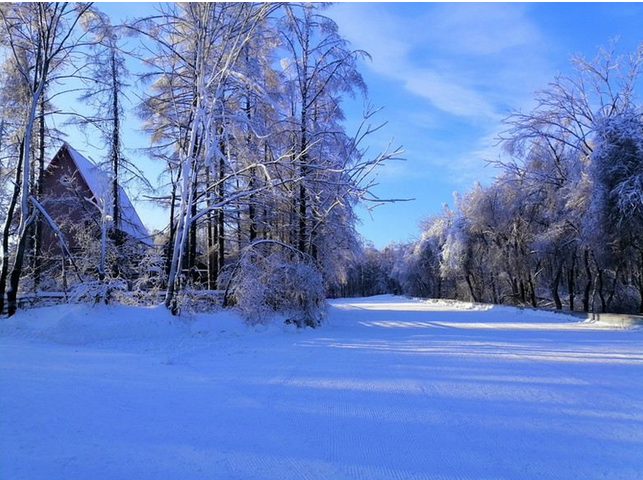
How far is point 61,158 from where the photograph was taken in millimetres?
23844

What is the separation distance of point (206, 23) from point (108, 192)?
575 cm

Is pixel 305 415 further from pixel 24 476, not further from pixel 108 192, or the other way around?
pixel 108 192

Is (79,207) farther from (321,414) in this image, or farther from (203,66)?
(321,414)

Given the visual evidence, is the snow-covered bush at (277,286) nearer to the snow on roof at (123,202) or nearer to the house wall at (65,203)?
the snow on roof at (123,202)

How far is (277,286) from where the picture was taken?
13719mm

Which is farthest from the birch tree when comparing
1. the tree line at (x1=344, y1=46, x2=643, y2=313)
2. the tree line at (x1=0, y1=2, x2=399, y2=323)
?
the tree line at (x1=344, y1=46, x2=643, y2=313)

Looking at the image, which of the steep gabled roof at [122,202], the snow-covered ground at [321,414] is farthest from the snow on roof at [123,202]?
the snow-covered ground at [321,414]

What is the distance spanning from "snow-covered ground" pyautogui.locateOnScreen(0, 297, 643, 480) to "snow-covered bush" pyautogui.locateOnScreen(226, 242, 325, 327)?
4127 mm

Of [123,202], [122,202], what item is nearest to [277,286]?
[122,202]

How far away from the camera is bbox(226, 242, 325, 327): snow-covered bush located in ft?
42.4

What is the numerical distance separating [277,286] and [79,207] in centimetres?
899

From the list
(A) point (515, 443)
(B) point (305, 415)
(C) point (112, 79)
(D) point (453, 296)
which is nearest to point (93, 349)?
(B) point (305, 415)

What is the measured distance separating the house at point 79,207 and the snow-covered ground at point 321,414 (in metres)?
6.02

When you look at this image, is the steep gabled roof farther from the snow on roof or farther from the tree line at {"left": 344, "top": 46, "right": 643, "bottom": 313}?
the tree line at {"left": 344, "top": 46, "right": 643, "bottom": 313}
